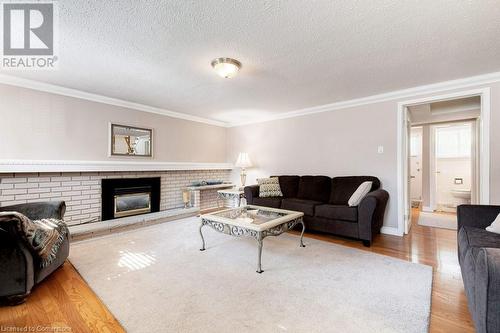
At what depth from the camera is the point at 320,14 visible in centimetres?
171

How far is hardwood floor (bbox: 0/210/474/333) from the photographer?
1.49 metres

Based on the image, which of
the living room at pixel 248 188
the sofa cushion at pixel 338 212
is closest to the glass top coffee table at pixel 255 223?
the living room at pixel 248 188

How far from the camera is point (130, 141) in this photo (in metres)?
4.12

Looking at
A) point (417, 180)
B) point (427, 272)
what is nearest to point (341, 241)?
point (427, 272)

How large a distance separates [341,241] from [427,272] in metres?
1.05

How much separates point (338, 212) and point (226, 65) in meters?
2.39

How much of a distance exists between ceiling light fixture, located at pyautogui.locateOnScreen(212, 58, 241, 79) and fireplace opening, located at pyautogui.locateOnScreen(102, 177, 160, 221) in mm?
2750

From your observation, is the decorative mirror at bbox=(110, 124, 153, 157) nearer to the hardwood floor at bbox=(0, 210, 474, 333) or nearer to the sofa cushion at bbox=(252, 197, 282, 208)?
the hardwood floor at bbox=(0, 210, 474, 333)

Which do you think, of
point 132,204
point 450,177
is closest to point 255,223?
point 132,204

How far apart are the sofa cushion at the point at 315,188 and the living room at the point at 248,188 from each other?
3cm

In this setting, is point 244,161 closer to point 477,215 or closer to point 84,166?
point 84,166

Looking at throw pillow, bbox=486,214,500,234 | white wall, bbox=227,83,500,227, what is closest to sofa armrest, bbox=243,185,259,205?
white wall, bbox=227,83,500,227

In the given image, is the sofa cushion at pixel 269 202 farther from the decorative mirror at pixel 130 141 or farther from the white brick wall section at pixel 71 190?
the decorative mirror at pixel 130 141

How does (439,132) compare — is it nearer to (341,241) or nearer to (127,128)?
(341,241)
